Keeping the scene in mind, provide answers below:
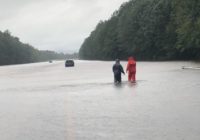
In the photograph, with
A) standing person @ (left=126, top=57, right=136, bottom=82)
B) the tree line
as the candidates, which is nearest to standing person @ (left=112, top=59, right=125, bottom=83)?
standing person @ (left=126, top=57, right=136, bottom=82)

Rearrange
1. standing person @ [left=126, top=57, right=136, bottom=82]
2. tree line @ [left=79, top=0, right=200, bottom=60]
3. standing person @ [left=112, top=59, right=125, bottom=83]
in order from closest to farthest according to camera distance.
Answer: standing person @ [left=112, top=59, right=125, bottom=83], standing person @ [left=126, top=57, right=136, bottom=82], tree line @ [left=79, top=0, right=200, bottom=60]

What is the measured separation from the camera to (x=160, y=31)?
112250 millimetres

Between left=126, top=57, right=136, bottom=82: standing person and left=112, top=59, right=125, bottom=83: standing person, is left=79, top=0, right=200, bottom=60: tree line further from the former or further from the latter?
left=112, top=59, right=125, bottom=83: standing person

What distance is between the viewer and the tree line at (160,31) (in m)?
82.1

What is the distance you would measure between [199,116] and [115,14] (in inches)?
6402

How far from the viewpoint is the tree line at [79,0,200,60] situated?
82144mm

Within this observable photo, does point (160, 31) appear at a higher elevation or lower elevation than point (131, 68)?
higher

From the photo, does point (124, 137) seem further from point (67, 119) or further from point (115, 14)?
point (115, 14)

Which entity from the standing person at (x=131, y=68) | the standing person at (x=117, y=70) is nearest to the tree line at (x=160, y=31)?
the standing person at (x=131, y=68)

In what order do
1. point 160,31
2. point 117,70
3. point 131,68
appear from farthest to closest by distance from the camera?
point 160,31 < point 131,68 < point 117,70

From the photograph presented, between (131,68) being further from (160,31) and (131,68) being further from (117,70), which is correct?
(160,31)

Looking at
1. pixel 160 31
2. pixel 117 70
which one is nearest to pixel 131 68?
pixel 117 70

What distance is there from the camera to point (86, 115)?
16.2 m

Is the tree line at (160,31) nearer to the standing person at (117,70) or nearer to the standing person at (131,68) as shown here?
the standing person at (131,68)
